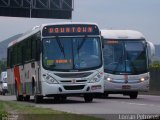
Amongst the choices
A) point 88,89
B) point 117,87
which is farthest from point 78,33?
point 117,87

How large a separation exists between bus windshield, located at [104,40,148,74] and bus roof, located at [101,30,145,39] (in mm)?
259

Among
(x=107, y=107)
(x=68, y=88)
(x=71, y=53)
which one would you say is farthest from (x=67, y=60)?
(x=107, y=107)

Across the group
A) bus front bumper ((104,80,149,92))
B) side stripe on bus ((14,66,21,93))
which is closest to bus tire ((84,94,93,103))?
bus front bumper ((104,80,149,92))

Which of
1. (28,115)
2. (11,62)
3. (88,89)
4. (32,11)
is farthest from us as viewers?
(32,11)

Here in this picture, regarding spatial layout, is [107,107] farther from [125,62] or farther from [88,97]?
[125,62]

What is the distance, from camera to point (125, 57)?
32.0m

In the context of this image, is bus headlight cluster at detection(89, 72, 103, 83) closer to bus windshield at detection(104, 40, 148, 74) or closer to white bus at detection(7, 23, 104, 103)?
white bus at detection(7, 23, 104, 103)

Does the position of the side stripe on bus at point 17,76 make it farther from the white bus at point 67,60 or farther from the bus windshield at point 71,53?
the bus windshield at point 71,53

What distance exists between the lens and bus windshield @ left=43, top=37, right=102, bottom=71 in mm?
25609

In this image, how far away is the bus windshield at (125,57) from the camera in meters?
31.8

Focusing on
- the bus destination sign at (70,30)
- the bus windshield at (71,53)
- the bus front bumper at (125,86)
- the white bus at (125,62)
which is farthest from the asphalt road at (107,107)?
the white bus at (125,62)

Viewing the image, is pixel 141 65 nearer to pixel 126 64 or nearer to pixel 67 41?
pixel 126 64

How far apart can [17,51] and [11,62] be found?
8.03 feet

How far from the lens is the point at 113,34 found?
32531mm
